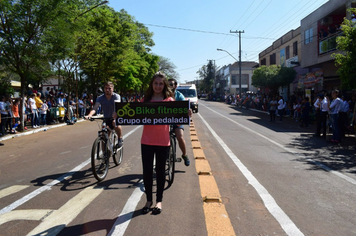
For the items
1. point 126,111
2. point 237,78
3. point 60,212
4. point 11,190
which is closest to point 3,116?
point 11,190

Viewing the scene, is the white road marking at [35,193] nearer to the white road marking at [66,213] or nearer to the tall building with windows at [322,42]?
the white road marking at [66,213]

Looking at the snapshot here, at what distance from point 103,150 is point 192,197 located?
7.00ft

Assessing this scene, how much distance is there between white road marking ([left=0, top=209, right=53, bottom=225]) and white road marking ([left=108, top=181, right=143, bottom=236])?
105 centimetres

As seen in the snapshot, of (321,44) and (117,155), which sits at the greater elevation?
(321,44)

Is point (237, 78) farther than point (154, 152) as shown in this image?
Yes

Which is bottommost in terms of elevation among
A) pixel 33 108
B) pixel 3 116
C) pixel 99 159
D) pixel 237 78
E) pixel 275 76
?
pixel 99 159

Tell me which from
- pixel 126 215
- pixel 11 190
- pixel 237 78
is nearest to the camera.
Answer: pixel 126 215

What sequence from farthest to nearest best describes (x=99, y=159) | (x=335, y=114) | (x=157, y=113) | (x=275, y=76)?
(x=275, y=76) < (x=335, y=114) < (x=99, y=159) < (x=157, y=113)

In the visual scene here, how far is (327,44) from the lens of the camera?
2112cm

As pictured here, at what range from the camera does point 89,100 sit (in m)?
26.0

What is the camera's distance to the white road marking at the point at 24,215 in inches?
158

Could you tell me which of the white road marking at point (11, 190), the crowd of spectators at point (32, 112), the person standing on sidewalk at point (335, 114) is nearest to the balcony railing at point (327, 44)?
the person standing on sidewalk at point (335, 114)

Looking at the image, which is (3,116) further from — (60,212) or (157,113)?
(157,113)

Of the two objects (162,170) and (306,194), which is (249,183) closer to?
(306,194)
